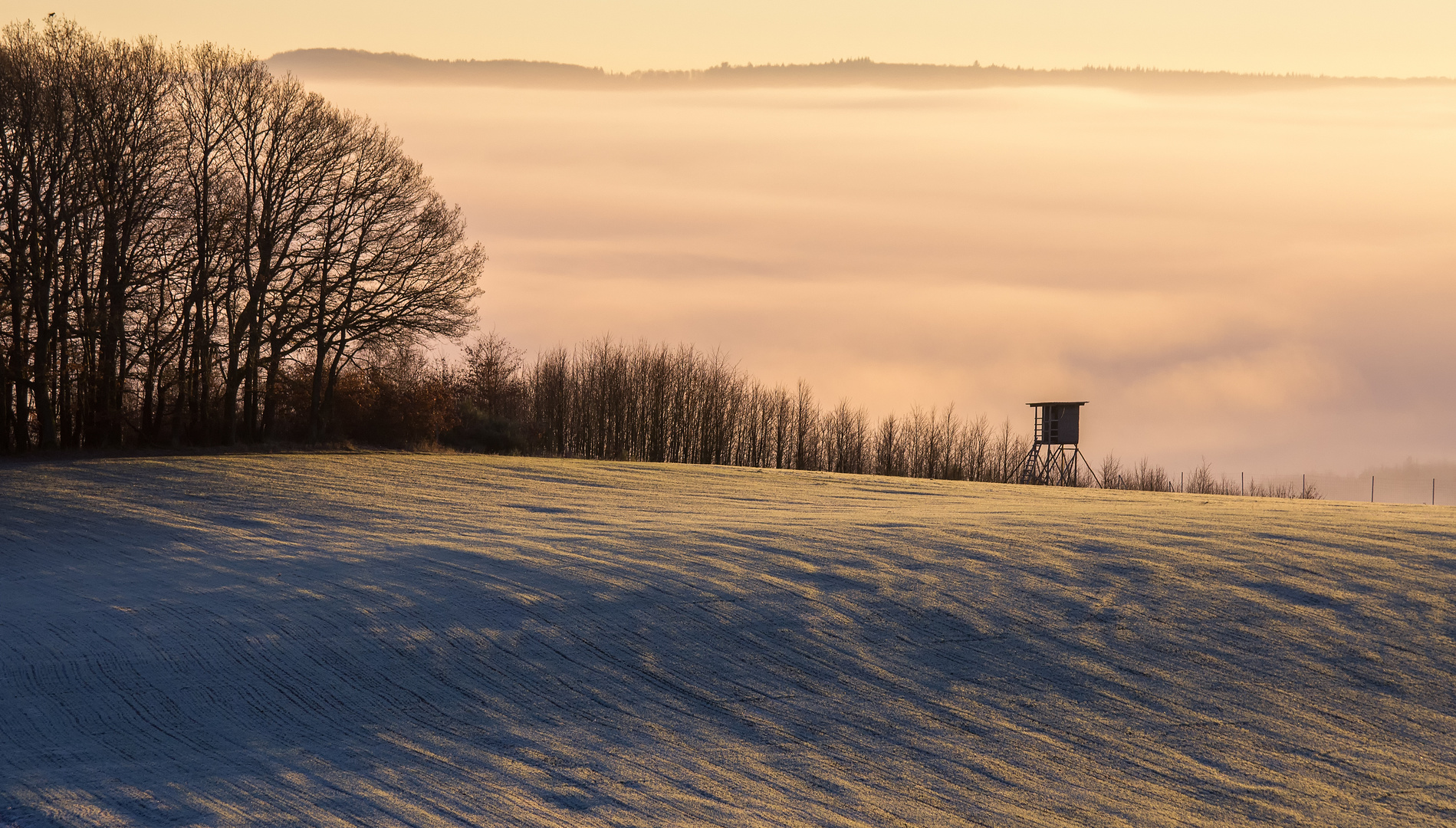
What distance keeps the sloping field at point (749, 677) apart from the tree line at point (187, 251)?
20554mm

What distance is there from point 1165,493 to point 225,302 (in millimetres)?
30386

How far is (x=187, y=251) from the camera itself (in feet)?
122

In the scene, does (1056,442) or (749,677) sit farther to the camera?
(1056,442)

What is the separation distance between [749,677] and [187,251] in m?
32.6

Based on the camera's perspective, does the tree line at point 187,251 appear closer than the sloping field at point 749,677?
No

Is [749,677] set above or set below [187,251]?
below

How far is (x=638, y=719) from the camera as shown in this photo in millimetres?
9875

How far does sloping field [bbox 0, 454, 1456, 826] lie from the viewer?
8211mm

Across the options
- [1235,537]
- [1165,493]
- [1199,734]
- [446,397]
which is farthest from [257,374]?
[1199,734]

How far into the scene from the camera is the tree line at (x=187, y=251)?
34938 mm

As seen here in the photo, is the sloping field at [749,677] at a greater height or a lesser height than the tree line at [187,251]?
lesser

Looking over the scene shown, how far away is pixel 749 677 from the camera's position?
10.9m

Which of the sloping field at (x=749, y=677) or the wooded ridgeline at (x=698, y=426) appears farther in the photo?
the wooded ridgeline at (x=698, y=426)

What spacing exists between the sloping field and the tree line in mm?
20554
